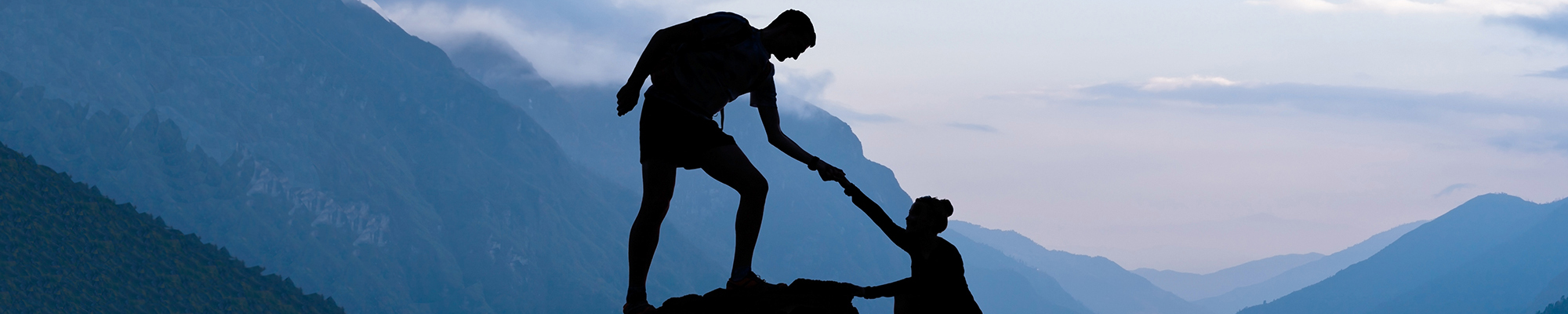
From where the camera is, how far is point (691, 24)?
7199mm

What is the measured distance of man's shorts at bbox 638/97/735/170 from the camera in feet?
23.5

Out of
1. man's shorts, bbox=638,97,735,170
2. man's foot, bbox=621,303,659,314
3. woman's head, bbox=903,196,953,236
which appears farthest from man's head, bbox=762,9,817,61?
man's foot, bbox=621,303,659,314

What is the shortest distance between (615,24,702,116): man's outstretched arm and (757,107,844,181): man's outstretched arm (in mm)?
739

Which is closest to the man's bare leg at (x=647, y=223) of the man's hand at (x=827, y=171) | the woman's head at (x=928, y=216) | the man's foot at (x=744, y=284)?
the man's foot at (x=744, y=284)

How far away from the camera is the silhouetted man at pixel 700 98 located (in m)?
7.14

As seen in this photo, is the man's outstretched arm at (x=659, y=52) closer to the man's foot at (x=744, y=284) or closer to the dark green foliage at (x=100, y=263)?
the man's foot at (x=744, y=284)

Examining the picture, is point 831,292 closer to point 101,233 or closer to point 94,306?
point 94,306

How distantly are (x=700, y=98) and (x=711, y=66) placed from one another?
0.73 feet

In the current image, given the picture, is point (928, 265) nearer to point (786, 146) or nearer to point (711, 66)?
point (786, 146)

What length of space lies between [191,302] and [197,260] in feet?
57.6

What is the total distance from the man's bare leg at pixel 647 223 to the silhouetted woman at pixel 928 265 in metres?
1.21

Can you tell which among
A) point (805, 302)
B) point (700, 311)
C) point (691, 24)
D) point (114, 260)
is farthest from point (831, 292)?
point (114, 260)

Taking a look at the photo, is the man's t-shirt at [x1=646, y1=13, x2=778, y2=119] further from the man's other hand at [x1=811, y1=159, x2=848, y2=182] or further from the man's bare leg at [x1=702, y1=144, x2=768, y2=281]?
the man's other hand at [x1=811, y1=159, x2=848, y2=182]

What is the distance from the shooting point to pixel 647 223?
7484mm
